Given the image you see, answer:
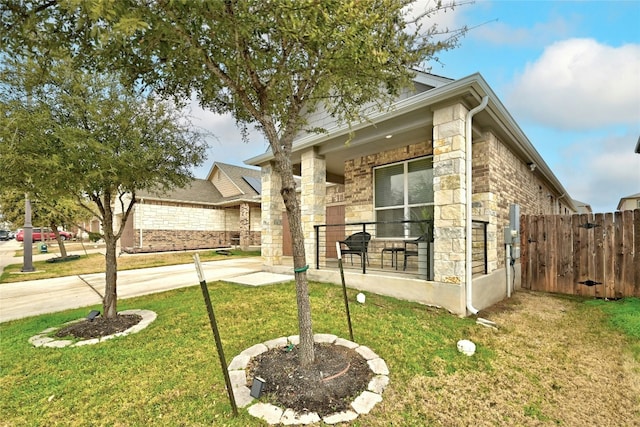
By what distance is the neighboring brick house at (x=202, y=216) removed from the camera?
1542 centimetres

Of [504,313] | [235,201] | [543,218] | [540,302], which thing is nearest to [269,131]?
[504,313]

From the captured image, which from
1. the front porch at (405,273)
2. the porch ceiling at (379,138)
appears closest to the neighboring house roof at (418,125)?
the porch ceiling at (379,138)

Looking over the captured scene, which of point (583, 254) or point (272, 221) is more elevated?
point (272, 221)

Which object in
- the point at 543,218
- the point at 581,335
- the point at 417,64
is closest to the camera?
the point at 417,64

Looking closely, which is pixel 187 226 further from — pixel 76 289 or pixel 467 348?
pixel 467 348

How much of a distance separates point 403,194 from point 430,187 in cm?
67

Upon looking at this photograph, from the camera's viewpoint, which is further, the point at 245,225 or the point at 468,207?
the point at 245,225

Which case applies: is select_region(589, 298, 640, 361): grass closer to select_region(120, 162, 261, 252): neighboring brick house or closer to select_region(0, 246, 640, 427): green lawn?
select_region(0, 246, 640, 427): green lawn

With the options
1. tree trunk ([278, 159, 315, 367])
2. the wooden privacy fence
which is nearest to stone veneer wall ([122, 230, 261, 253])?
the wooden privacy fence

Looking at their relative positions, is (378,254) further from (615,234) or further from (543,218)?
(615,234)

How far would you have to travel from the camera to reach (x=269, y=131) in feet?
8.67

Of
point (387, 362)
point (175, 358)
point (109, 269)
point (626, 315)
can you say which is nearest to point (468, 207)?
point (387, 362)

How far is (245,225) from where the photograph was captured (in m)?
16.9

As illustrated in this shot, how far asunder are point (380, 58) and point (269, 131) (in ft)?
3.73
